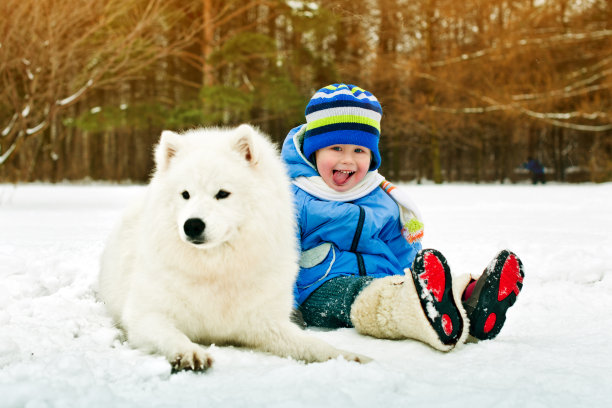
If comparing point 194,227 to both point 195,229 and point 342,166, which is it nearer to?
point 195,229

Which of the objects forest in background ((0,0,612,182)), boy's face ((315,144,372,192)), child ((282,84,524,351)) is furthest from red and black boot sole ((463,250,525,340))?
forest in background ((0,0,612,182))

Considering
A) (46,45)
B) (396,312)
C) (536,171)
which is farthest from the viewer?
(536,171)

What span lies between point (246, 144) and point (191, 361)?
1055mm

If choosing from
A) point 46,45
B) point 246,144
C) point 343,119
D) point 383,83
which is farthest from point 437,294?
point 383,83

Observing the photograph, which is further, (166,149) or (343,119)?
(343,119)

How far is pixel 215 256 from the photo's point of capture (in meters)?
2.37

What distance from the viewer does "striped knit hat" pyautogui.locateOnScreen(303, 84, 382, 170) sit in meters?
3.32

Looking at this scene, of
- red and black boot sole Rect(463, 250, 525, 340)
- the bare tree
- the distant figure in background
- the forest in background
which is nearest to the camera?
red and black boot sole Rect(463, 250, 525, 340)

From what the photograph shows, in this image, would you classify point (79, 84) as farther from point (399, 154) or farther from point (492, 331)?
point (399, 154)

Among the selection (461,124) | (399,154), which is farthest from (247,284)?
(399,154)

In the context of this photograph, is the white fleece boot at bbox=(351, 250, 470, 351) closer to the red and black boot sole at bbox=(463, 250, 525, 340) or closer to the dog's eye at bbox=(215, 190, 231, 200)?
the red and black boot sole at bbox=(463, 250, 525, 340)

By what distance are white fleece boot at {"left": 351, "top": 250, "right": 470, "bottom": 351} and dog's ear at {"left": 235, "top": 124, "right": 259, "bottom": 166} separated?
919mm

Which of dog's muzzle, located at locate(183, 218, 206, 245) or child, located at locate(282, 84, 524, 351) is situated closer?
dog's muzzle, located at locate(183, 218, 206, 245)

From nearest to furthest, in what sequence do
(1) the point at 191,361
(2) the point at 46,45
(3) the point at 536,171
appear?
(1) the point at 191,361
(2) the point at 46,45
(3) the point at 536,171
